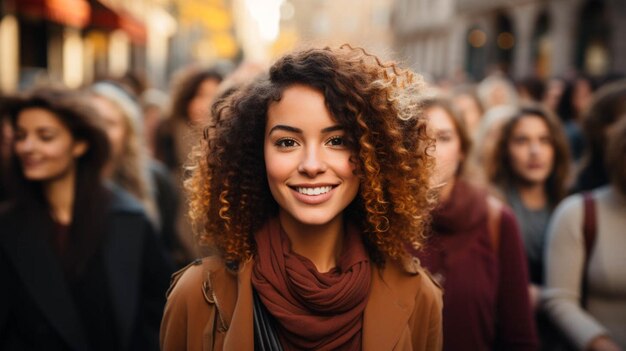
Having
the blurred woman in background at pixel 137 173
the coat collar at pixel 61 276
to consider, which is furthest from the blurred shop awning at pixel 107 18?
the coat collar at pixel 61 276

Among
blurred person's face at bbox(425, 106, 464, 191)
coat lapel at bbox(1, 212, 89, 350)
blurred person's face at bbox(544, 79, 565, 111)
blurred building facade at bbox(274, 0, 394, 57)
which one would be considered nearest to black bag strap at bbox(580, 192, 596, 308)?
blurred person's face at bbox(425, 106, 464, 191)

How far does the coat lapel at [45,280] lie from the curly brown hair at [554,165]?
3.23 m

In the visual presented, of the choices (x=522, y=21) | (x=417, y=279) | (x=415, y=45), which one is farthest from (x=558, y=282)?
(x=415, y=45)

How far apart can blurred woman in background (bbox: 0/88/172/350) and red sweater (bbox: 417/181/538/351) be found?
1680mm

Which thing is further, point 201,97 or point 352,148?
point 201,97

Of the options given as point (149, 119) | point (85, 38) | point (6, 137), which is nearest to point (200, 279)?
point (6, 137)

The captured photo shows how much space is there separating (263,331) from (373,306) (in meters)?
0.41

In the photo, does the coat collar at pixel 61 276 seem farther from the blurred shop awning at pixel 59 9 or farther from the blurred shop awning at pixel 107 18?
the blurred shop awning at pixel 107 18

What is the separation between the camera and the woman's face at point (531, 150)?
17.1ft

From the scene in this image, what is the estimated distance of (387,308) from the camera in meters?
2.52

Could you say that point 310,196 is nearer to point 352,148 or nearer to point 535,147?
point 352,148

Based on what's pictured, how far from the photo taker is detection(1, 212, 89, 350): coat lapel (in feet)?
11.9

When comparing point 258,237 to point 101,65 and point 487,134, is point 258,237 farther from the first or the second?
point 101,65

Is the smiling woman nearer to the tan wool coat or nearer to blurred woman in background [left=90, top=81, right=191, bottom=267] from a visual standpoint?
the tan wool coat
